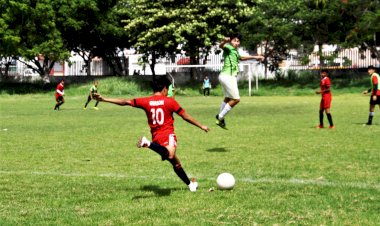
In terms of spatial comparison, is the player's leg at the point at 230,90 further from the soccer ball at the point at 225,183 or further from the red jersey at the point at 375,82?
the red jersey at the point at 375,82

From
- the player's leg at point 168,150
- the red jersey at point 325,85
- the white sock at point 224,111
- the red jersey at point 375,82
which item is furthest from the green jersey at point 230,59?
the red jersey at point 375,82

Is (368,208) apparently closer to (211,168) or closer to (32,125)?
(211,168)

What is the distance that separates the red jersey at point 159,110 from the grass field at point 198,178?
3.04 feet

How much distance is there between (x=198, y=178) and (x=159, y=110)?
5.93 ft

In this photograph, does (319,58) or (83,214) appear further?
→ (319,58)

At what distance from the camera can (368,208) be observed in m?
7.10

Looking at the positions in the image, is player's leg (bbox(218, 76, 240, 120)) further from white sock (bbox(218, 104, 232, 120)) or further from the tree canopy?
the tree canopy

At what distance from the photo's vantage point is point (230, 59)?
1410 cm

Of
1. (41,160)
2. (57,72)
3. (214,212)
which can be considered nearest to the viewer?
(214,212)

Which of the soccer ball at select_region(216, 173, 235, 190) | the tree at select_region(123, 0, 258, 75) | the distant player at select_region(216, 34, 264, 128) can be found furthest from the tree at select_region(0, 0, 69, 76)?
the soccer ball at select_region(216, 173, 235, 190)

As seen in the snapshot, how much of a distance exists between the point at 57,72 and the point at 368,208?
8122 cm

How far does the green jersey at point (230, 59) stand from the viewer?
46.1 feet

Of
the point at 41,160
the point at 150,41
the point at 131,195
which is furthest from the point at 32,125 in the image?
the point at 150,41

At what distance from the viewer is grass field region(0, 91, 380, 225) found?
22.5 ft
